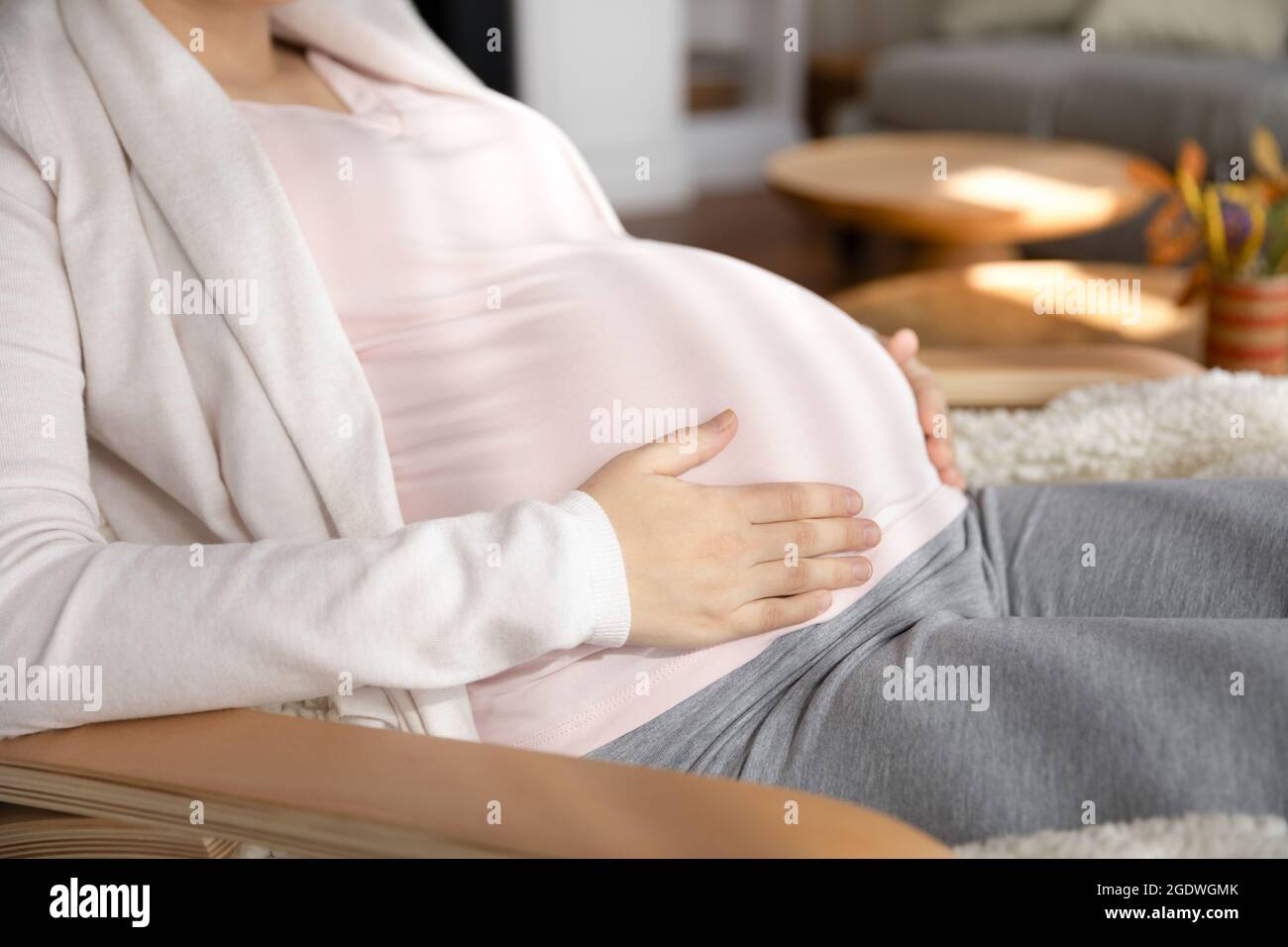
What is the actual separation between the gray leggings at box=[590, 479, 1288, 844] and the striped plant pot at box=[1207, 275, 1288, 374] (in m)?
0.73

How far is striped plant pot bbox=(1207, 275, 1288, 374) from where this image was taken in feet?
5.15

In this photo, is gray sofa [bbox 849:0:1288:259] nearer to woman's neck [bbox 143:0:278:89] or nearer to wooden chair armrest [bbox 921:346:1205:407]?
wooden chair armrest [bbox 921:346:1205:407]

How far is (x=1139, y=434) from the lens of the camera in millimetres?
1093

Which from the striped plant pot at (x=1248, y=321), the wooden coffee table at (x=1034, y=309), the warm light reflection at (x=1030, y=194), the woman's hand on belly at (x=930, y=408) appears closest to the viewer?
the woman's hand on belly at (x=930, y=408)

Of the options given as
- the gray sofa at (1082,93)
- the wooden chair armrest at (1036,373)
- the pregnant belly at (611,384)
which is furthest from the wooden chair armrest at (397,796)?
the gray sofa at (1082,93)

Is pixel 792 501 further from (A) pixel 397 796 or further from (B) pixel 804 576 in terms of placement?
(A) pixel 397 796

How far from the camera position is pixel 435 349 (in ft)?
3.02

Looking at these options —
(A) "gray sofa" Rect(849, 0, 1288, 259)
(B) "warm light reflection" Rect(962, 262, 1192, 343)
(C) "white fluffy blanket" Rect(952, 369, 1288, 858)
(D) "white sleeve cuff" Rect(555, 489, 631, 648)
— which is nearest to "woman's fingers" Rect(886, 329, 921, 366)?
(C) "white fluffy blanket" Rect(952, 369, 1288, 858)

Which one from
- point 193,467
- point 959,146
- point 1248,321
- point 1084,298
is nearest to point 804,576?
point 193,467

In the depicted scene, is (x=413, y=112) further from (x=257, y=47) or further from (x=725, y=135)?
(x=725, y=135)

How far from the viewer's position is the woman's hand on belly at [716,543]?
2.52 ft

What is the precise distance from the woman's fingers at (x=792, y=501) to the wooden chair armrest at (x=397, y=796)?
247mm

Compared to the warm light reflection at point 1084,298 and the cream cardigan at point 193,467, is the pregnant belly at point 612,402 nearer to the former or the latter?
the cream cardigan at point 193,467
